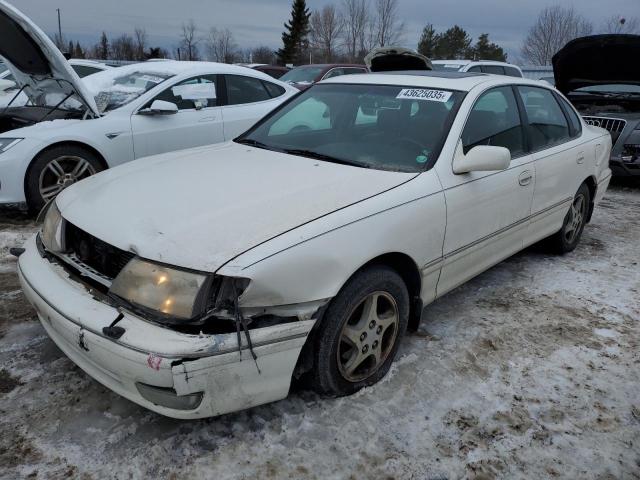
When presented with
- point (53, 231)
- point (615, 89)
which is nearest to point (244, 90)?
point (53, 231)

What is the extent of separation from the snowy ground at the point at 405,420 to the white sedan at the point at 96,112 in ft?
6.16

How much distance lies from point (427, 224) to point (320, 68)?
914 centimetres

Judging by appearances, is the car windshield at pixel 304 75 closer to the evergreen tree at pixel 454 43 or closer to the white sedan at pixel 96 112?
the white sedan at pixel 96 112

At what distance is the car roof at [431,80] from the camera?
3266 millimetres

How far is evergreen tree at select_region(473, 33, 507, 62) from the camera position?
2164 inches

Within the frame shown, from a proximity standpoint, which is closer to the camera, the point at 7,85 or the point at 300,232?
the point at 300,232

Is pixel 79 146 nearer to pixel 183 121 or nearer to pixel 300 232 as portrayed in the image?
pixel 183 121

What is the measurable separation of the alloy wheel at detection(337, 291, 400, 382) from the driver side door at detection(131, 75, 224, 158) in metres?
3.63

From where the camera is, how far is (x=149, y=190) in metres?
2.54

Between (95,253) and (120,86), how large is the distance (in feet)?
12.6

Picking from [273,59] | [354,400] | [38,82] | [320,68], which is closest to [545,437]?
[354,400]

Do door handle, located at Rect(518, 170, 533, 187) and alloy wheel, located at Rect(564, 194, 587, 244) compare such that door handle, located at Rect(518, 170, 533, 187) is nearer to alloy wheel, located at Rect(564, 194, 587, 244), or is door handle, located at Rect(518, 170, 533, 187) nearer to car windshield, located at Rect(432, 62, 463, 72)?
alloy wheel, located at Rect(564, 194, 587, 244)

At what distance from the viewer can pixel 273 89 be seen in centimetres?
650

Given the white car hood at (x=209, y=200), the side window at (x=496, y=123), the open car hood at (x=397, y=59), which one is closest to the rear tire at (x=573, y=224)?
the side window at (x=496, y=123)
